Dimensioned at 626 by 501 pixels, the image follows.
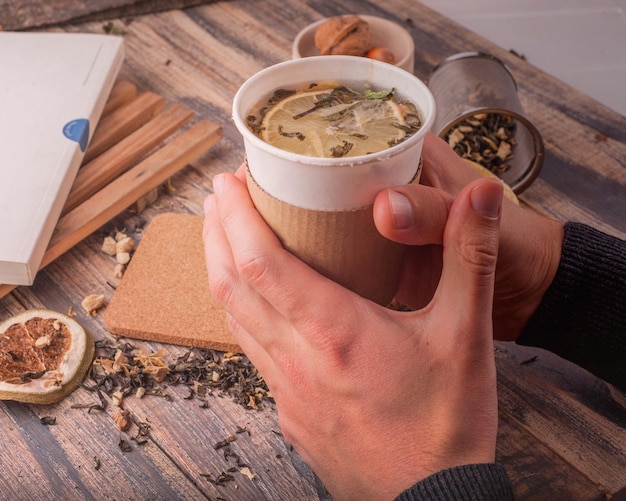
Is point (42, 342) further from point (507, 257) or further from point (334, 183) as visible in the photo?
point (507, 257)

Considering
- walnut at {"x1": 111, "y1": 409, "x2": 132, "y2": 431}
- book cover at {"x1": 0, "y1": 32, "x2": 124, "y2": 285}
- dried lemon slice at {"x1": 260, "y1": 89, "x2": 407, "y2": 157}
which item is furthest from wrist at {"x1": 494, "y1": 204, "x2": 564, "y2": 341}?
book cover at {"x1": 0, "y1": 32, "x2": 124, "y2": 285}

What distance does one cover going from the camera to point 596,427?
1.31 m

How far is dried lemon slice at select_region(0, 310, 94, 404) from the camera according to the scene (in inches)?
52.3

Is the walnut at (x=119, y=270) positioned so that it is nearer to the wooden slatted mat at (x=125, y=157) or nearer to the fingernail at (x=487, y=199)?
the wooden slatted mat at (x=125, y=157)

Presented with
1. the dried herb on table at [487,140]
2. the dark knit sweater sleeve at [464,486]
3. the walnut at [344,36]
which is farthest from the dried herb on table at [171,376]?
the walnut at [344,36]

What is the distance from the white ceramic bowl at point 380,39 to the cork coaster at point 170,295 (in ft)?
2.39

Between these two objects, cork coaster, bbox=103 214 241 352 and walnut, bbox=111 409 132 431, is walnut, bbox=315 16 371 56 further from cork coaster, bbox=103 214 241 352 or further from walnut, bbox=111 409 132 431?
walnut, bbox=111 409 132 431

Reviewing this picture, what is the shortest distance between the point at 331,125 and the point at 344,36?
42.3 inches

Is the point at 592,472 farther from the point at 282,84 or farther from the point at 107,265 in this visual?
the point at 107,265

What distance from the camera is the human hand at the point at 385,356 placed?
978 mm

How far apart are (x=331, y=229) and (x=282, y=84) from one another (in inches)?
10.5

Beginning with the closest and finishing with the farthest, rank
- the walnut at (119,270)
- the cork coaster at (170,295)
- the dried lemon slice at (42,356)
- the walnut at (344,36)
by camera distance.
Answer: the dried lemon slice at (42,356) < the cork coaster at (170,295) < the walnut at (119,270) < the walnut at (344,36)

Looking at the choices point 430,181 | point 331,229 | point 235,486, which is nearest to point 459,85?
point 430,181

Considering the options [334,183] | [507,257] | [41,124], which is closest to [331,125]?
[334,183]
